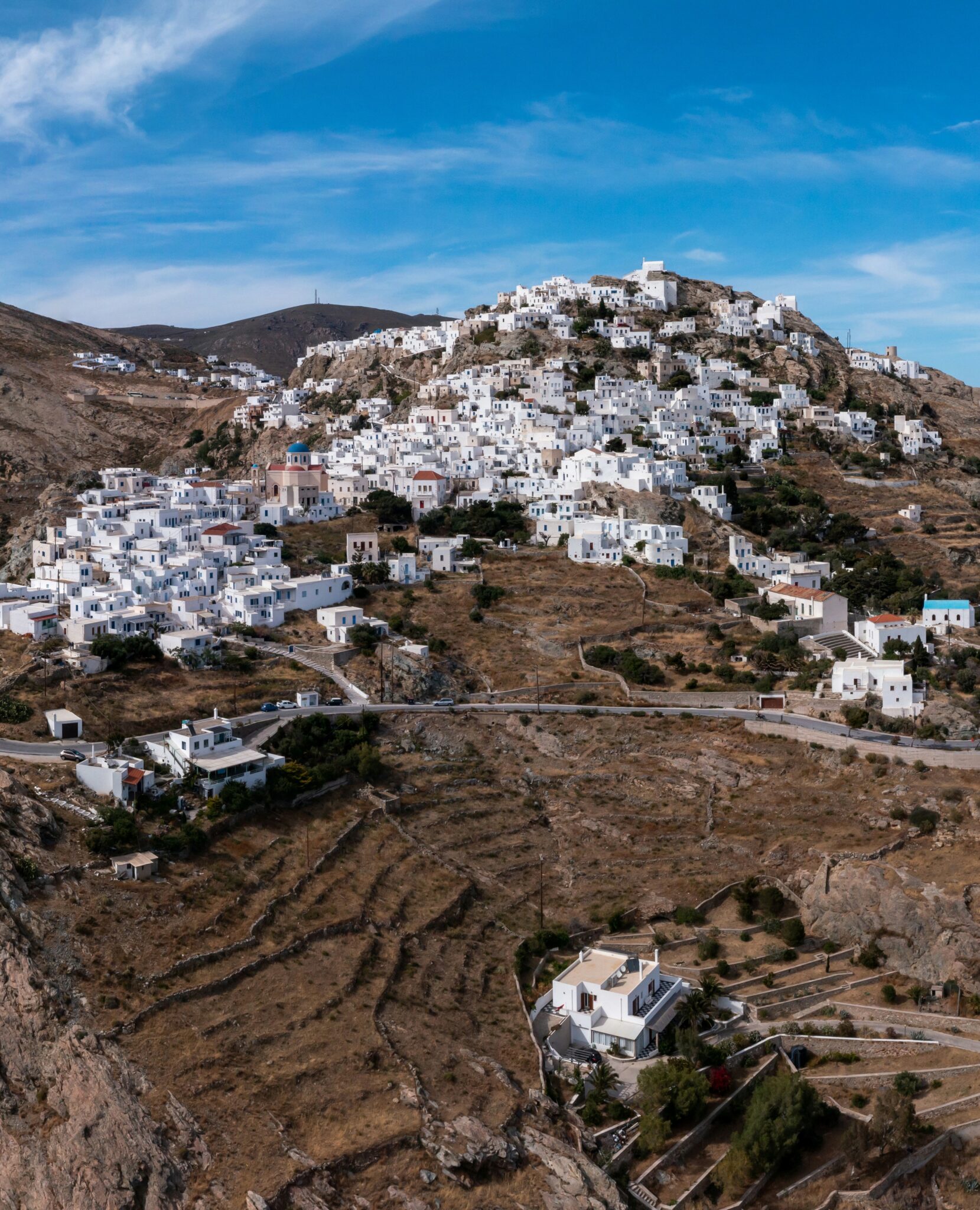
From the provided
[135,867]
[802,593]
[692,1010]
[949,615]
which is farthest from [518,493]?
[692,1010]

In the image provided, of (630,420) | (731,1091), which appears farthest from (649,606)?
(731,1091)

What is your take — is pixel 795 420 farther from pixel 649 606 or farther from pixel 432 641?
pixel 432 641

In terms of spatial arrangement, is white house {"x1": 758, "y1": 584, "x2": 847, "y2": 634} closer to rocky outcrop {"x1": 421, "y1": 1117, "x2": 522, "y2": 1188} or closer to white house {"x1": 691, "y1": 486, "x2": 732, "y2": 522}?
white house {"x1": 691, "y1": 486, "x2": 732, "y2": 522}

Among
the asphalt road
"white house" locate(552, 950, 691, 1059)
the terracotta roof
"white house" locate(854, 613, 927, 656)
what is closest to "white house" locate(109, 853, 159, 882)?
the asphalt road

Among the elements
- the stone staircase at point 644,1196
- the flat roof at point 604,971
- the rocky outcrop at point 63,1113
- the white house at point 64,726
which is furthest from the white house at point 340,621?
the stone staircase at point 644,1196

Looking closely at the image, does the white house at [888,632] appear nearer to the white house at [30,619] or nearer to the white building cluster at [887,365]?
the white house at [30,619]

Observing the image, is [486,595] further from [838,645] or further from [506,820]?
[506,820]
